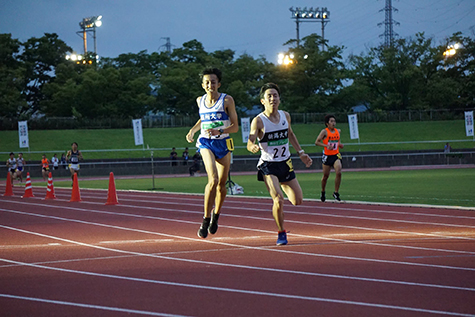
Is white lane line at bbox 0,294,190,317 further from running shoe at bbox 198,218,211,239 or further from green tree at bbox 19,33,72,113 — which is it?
green tree at bbox 19,33,72,113

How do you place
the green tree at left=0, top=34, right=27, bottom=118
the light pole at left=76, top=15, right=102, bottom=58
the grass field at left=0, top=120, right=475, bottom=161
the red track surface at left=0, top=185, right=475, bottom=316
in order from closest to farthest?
A: the red track surface at left=0, top=185, right=475, bottom=316, the grass field at left=0, top=120, right=475, bottom=161, the green tree at left=0, top=34, right=27, bottom=118, the light pole at left=76, top=15, right=102, bottom=58

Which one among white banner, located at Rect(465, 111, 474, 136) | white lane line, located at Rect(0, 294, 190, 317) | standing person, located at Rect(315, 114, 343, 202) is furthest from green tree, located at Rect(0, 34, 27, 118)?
white lane line, located at Rect(0, 294, 190, 317)

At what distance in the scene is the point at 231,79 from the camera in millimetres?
65188

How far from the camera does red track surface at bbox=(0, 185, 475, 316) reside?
185 inches

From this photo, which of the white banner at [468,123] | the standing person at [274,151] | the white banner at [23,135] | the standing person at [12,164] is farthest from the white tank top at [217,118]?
the white banner at [468,123]

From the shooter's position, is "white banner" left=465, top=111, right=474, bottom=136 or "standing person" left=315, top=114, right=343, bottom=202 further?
"white banner" left=465, top=111, right=474, bottom=136

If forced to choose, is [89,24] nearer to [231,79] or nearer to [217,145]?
[231,79]

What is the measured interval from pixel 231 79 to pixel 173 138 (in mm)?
16623

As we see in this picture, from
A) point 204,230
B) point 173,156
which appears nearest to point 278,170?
point 204,230

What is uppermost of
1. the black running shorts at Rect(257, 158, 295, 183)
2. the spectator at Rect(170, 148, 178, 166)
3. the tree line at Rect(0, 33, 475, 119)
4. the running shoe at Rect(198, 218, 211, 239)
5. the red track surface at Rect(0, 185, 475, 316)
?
the tree line at Rect(0, 33, 475, 119)

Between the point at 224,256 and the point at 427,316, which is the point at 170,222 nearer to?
the point at 224,256

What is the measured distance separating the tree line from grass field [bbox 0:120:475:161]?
223 inches

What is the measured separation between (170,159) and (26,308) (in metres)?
35.7

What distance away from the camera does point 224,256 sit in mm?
6996
